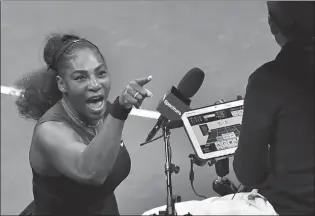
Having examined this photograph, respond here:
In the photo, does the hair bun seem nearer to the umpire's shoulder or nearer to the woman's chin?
the woman's chin

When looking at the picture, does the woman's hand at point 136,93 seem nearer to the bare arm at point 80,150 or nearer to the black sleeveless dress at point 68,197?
the bare arm at point 80,150

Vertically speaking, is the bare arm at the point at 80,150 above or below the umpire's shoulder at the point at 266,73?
below

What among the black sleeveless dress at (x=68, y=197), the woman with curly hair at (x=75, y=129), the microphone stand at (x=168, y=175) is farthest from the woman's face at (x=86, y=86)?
the microphone stand at (x=168, y=175)

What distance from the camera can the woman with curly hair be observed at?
1.18 meters

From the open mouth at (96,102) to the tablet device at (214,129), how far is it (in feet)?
1.06

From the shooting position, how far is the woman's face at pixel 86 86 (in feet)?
5.05

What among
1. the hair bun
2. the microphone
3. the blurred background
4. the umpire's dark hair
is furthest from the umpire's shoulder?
the blurred background

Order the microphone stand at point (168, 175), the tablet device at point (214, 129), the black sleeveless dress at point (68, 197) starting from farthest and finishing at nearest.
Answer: the tablet device at point (214, 129) → the microphone stand at point (168, 175) → the black sleeveless dress at point (68, 197)

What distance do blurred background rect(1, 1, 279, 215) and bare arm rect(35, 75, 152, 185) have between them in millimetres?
837

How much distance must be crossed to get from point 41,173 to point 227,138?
0.73 meters

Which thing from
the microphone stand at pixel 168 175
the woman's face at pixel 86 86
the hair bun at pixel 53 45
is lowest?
the microphone stand at pixel 168 175

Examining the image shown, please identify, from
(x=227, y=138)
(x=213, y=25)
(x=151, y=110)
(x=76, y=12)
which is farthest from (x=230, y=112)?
(x=76, y=12)

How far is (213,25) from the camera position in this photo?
2441 millimetres

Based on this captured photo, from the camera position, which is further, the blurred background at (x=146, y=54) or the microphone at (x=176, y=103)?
the blurred background at (x=146, y=54)
